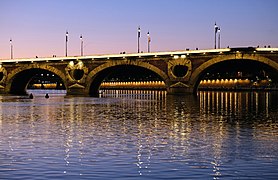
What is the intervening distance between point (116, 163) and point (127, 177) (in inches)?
106

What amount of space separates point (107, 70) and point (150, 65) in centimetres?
1540

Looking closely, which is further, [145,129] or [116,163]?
[145,129]

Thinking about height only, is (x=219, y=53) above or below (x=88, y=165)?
above

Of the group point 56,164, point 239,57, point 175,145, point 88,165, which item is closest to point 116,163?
point 88,165

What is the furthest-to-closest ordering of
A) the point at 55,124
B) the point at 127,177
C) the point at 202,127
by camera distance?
the point at 55,124
the point at 202,127
the point at 127,177

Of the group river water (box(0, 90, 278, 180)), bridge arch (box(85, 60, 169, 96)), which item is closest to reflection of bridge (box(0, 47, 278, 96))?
bridge arch (box(85, 60, 169, 96))

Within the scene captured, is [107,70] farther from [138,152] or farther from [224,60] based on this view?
[138,152]

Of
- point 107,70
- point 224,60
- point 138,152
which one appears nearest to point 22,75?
point 107,70

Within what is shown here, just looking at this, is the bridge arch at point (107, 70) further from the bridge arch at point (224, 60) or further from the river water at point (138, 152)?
the river water at point (138, 152)

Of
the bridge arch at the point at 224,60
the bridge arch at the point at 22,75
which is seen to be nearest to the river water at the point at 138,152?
the bridge arch at the point at 224,60

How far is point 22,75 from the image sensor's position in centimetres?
13900

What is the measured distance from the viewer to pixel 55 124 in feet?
128

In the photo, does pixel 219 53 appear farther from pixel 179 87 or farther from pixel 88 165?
pixel 88 165

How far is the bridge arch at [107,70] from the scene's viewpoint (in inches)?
4424
